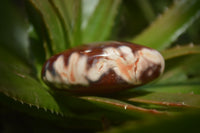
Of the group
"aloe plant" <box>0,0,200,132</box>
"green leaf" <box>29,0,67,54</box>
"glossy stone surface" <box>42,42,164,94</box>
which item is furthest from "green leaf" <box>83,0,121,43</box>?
"glossy stone surface" <box>42,42,164,94</box>

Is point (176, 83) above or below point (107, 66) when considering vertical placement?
below

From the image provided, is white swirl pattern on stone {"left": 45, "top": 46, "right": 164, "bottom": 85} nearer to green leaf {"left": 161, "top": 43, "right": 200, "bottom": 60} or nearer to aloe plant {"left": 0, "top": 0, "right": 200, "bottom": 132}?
aloe plant {"left": 0, "top": 0, "right": 200, "bottom": 132}

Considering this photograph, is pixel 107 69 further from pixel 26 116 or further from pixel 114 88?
pixel 26 116

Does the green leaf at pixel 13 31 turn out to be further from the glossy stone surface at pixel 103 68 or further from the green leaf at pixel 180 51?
the green leaf at pixel 180 51

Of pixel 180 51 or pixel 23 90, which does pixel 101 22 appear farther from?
pixel 23 90

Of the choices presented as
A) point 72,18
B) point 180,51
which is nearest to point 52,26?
point 72,18

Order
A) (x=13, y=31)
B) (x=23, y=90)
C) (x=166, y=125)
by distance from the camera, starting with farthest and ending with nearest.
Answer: (x=13, y=31) < (x=23, y=90) < (x=166, y=125)

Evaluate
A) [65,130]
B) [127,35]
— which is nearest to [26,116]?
[65,130]

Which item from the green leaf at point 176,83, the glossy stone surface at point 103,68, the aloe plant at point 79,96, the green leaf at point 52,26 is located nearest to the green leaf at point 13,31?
the aloe plant at point 79,96
